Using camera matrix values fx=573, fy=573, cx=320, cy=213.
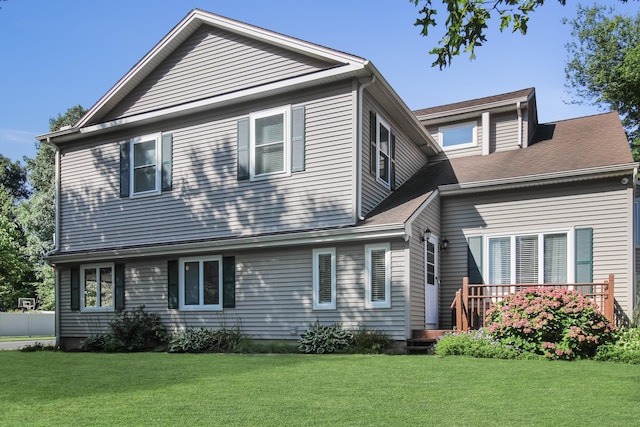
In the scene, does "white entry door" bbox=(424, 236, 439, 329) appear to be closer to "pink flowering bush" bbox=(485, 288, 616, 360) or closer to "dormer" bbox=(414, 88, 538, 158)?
"pink flowering bush" bbox=(485, 288, 616, 360)

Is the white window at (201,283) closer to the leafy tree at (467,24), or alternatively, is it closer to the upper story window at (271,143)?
the upper story window at (271,143)

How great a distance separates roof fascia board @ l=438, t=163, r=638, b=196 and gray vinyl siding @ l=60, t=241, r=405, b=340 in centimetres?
313

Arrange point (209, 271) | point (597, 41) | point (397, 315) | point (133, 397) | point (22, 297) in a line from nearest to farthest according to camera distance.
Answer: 1. point (133, 397)
2. point (397, 315)
3. point (209, 271)
4. point (597, 41)
5. point (22, 297)

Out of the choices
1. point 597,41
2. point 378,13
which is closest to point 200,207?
point 378,13

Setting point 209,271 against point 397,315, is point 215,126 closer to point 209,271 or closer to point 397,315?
point 209,271

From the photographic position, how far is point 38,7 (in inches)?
492

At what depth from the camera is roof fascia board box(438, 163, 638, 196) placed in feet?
40.3

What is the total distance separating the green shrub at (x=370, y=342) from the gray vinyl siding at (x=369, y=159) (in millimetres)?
2654

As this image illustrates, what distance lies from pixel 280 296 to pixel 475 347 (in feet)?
15.2

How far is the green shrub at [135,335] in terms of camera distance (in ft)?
47.1

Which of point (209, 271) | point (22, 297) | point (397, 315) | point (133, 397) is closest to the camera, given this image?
point (133, 397)

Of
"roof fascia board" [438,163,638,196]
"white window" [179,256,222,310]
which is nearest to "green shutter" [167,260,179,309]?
"white window" [179,256,222,310]

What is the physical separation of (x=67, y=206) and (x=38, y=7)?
250 inches

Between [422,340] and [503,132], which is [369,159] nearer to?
[422,340]
